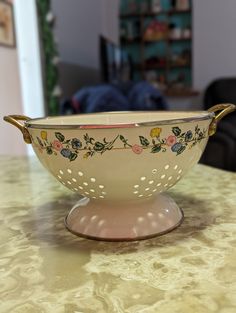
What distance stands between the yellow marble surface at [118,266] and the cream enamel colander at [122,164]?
0.8 inches

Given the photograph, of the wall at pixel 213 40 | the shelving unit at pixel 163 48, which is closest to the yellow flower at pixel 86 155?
the shelving unit at pixel 163 48

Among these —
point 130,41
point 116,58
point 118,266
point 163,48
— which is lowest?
point 118,266

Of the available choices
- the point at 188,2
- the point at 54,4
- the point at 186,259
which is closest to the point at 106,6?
the point at 188,2

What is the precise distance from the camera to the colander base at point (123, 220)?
448 mm

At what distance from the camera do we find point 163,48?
4.33 meters

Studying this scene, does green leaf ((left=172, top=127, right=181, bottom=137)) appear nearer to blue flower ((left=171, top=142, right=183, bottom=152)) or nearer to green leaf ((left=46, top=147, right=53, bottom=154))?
blue flower ((left=171, top=142, right=183, bottom=152))

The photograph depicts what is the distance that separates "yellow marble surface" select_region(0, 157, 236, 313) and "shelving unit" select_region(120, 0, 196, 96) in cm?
372

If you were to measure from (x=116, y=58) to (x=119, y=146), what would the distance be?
3011mm

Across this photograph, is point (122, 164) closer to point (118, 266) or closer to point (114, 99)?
point (118, 266)

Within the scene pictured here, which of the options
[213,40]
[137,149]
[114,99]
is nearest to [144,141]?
[137,149]

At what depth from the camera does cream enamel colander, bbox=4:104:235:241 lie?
395 millimetres

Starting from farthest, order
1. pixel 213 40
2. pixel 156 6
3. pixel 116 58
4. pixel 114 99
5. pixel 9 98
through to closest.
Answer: pixel 156 6, pixel 213 40, pixel 116 58, pixel 114 99, pixel 9 98

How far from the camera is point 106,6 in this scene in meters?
Result: 4.38

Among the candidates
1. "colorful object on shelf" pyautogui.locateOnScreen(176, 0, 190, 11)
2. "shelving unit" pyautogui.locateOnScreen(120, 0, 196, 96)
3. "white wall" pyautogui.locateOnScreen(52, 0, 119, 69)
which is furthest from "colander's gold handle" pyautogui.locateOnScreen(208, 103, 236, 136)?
"colorful object on shelf" pyautogui.locateOnScreen(176, 0, 190, 11)
